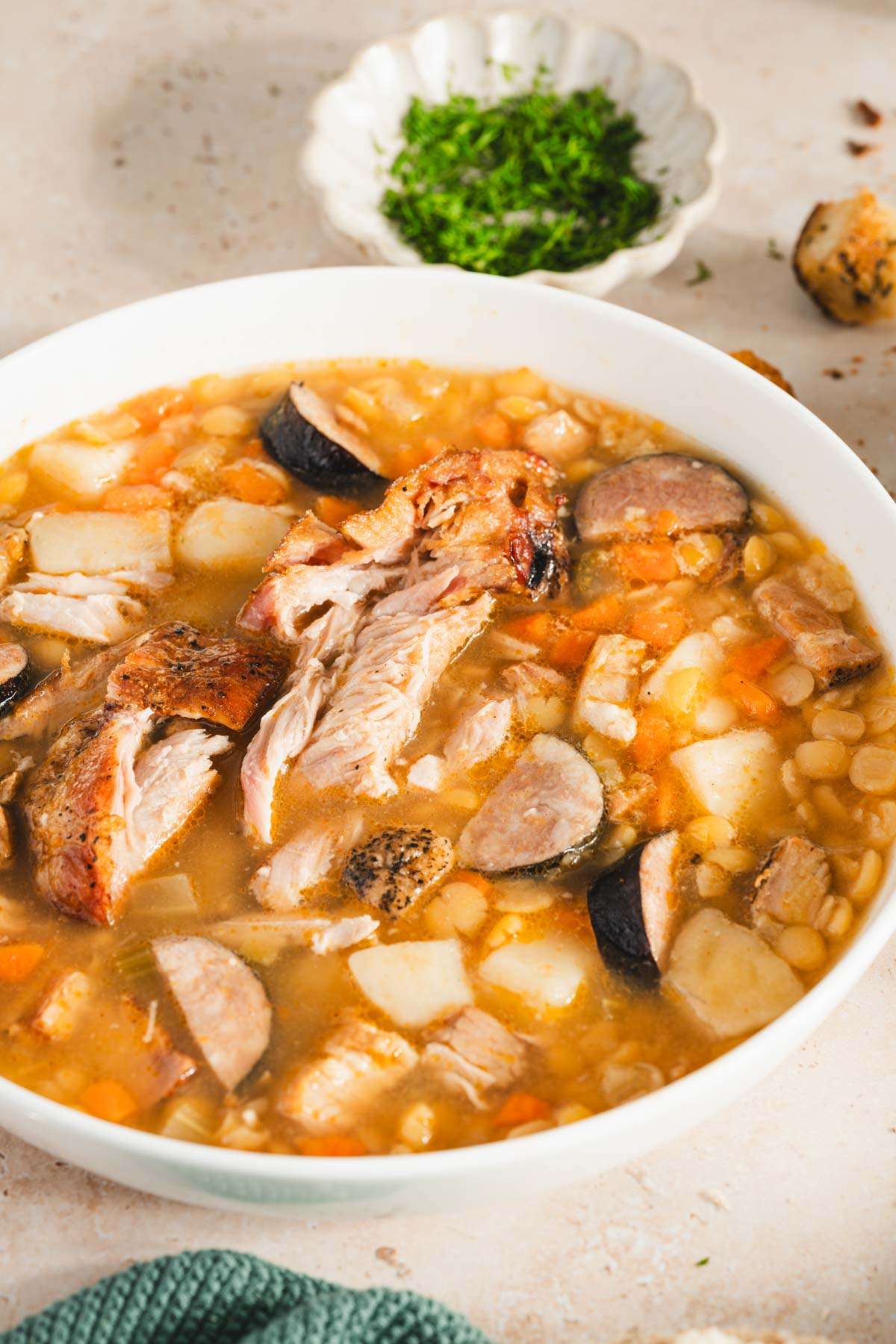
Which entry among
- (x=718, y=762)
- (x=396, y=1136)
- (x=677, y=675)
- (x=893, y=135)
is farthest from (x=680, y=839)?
(x=893, y=135)

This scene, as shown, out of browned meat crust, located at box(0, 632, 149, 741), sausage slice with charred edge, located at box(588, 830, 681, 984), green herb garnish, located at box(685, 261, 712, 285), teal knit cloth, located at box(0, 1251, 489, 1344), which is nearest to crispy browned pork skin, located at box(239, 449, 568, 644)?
browned meat crust, located at box(0, 632, 149, 741)

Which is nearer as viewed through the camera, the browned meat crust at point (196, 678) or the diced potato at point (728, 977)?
the diced potato at point (728, 977)

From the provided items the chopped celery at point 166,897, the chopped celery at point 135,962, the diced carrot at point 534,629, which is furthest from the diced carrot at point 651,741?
the chopped celery at point 135,962

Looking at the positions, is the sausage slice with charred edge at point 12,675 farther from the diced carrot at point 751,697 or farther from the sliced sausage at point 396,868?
the diced carrot at point 751,697

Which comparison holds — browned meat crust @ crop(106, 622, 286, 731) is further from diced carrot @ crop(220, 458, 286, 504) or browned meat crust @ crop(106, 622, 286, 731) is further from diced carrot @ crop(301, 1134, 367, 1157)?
diced carrot @ crop(301, 1134, 367, 1157)

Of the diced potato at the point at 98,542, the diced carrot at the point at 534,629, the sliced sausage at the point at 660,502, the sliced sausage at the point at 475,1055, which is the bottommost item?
the sliced sausage at the point at 475,1055

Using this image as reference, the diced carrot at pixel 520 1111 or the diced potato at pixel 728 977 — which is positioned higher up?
the diced potato at pixel 728 977

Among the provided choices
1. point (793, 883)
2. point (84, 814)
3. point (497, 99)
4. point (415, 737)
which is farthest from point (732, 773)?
point (497, 99)
